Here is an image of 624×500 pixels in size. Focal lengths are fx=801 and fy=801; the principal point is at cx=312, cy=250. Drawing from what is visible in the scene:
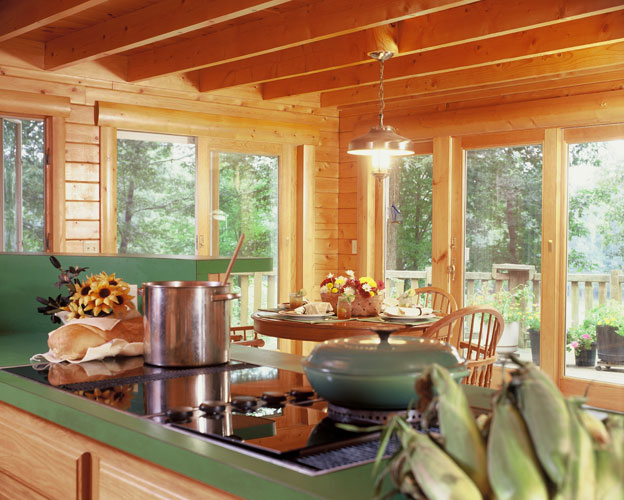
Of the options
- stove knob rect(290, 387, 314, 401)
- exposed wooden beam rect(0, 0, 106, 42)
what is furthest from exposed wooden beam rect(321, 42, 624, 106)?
stove knob rect(290, 387, 314, 401)

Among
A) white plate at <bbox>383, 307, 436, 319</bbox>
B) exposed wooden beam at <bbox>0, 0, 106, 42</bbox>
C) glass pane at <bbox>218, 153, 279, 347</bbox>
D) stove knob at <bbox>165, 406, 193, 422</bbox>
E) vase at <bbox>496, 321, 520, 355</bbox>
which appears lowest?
vase at <bbox>496, 321, 520, 355</bbox>

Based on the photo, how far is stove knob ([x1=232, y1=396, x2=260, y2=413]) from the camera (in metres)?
1.38

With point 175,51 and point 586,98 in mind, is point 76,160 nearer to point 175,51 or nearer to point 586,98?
point 175,51

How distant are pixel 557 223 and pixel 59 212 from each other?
3481 millimetres

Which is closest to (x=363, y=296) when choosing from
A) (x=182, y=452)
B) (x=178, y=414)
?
(x=178, y=414)

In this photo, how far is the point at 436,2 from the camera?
3.62 m

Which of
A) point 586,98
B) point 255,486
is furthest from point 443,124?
point 255,486

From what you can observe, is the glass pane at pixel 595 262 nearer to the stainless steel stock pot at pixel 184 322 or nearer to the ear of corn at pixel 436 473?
the stainless steel stock pot at pixel 184 322

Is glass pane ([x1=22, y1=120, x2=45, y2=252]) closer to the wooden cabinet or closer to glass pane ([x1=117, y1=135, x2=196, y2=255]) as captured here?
glass pane ([x1=117, y1=135, x2=196, y2=255])

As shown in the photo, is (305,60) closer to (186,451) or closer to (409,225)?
(409,225)

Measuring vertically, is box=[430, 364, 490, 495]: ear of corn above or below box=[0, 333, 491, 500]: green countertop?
above

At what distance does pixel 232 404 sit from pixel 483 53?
4.06 metres

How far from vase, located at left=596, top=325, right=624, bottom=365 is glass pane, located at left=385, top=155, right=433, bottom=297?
148cm

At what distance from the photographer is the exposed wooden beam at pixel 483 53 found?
445 cm
